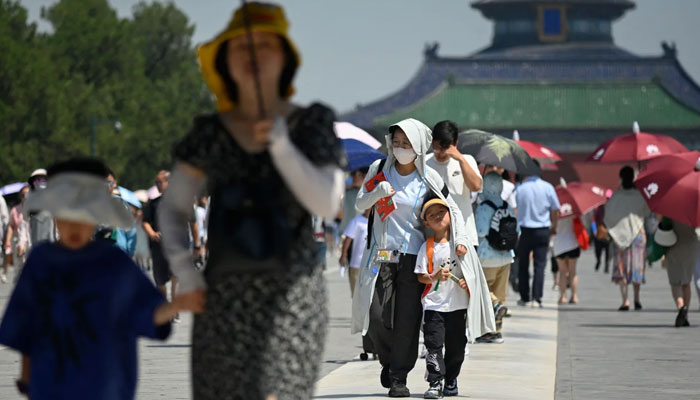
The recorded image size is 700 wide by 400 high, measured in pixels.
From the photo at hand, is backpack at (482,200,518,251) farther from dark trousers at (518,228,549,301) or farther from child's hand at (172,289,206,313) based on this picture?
child's hand at (172,289,206,313)

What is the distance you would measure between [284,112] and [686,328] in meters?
11.8

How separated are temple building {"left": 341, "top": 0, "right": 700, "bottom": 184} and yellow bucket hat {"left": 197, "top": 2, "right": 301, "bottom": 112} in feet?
230

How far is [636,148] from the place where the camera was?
19609 millimetres

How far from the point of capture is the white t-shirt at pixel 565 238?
20047 mm

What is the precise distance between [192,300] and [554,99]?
246 feet

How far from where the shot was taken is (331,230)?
51219 mm

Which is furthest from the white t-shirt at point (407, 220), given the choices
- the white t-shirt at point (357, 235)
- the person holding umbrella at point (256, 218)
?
the person holding umbrella at point (256, 218)

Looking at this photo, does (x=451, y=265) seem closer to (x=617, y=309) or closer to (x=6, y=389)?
(x=6, y=389)

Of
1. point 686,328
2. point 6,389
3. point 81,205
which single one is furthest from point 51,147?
point 81,205

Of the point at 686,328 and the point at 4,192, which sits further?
the point at 4,192

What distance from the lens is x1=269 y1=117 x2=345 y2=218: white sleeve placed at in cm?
466

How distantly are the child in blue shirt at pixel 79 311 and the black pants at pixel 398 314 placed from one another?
13.7 feet

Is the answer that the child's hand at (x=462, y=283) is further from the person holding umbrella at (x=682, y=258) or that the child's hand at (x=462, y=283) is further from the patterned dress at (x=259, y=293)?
the person holding umbrella at (x=682, y=258)

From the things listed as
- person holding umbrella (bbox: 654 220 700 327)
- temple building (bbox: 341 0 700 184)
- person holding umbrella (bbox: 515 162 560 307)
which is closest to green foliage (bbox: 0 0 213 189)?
temple building (bbox: 341 0 700 184)
